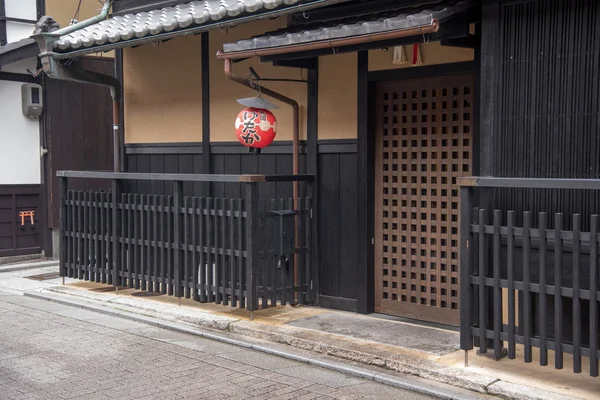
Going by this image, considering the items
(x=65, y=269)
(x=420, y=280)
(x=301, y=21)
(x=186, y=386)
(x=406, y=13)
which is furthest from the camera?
(x=65, y=269)

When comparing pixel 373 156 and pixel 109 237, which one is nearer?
pixel 373 156

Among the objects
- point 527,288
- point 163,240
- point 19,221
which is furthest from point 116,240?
point 527,288

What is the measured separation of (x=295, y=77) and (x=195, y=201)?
7.99 feet

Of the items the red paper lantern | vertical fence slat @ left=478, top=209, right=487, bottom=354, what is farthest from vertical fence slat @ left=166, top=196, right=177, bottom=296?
vertical fence slat @ left=478, top=209, right=487, bottom=354

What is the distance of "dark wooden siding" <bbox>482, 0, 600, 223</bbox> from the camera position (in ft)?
23.7

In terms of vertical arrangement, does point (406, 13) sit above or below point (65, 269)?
above

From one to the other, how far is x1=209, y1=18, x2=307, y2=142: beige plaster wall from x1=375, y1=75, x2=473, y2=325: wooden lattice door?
1.53 metres

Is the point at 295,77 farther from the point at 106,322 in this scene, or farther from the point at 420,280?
the point at 106,322

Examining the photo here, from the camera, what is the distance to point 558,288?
6.85m

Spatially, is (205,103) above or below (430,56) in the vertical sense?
below

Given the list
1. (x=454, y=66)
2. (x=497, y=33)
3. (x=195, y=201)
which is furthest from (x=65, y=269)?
(x=497, y=33)

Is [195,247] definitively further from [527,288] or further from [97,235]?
[527,288]

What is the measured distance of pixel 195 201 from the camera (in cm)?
1078

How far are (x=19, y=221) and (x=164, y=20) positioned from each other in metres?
7.50
